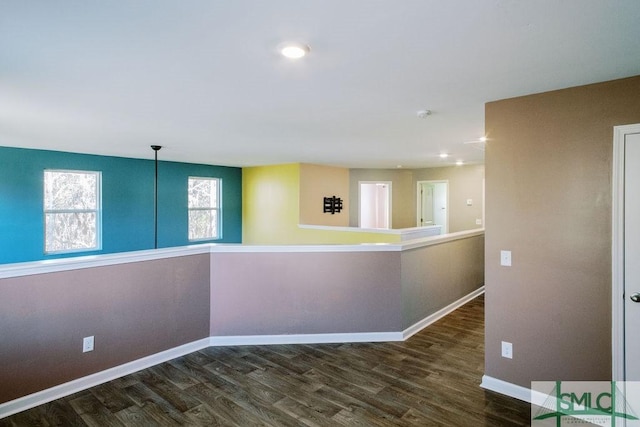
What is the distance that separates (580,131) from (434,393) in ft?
7.28

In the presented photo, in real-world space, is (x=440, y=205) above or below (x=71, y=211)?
above

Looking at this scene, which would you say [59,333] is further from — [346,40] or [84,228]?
[84,228]

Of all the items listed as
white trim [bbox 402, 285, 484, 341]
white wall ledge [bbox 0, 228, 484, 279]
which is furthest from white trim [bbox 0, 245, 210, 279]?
white trim [bbox 402, 285, 484, 341]

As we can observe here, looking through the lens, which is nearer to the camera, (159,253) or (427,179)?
(159,253)

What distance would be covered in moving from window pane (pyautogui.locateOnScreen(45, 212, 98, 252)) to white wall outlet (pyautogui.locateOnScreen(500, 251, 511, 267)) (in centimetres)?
646

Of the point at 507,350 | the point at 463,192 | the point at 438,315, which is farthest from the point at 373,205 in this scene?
the point at 507,350

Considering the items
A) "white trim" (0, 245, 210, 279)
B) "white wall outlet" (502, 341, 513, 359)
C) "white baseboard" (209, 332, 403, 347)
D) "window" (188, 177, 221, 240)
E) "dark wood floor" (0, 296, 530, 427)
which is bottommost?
"dark wood floor" (0, 296, 530, 427)

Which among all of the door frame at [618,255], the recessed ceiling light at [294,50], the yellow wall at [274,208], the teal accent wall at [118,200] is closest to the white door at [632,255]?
the door frame at [618,255]

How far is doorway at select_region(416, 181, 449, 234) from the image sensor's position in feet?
28.4

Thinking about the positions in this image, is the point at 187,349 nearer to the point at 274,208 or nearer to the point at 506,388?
the point at 506,388

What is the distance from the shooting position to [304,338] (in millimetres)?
3756

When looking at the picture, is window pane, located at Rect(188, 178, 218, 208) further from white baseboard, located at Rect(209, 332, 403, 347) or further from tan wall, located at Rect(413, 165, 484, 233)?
tan wall, located at Rect(413, 165, 484, 233)

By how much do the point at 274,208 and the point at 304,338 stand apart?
14.2ft

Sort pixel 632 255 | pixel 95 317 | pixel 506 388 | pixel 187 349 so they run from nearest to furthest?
pixel 632 255, pixel 506 388, pixel 95 317, pixel 187 349
